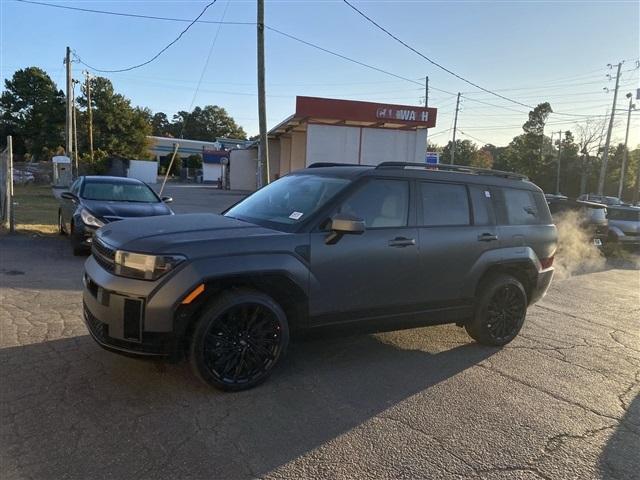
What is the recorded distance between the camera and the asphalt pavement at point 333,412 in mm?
3082

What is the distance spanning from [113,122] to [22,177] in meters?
22.5

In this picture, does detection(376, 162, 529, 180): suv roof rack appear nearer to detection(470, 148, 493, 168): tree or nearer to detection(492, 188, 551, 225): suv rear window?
detection(492, 188, 551, 225): suv rear window

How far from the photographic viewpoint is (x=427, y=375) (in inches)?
181

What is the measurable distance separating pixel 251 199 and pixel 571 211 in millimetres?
12413

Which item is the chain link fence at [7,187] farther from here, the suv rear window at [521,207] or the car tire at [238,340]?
the suv rear window at [521,207]

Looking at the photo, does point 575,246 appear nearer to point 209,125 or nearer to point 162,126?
point 209,125

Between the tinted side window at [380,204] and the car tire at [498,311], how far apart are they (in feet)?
4.47

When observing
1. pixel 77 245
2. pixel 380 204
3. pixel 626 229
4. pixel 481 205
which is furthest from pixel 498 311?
pixel 626 229

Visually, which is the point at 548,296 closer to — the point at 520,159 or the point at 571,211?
the point at 571,211

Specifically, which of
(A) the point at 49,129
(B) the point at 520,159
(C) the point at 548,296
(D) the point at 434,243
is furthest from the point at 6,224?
(B) the point at 520,159

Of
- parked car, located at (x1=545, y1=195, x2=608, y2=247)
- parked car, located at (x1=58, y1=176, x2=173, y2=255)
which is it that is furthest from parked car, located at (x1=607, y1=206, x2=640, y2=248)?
parked car, located at (x1=58, y1=176, x2=173, y2=255)

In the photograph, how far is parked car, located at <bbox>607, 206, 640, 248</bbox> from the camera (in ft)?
51.1

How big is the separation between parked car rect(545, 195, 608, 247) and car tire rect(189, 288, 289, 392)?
12.4 metres

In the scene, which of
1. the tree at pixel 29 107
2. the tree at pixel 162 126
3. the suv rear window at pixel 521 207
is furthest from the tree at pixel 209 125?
the suv rear window at pixel 521 207
